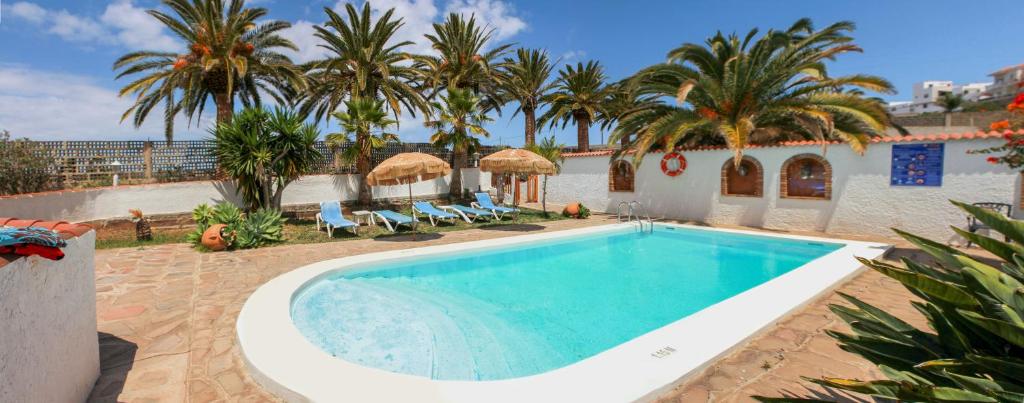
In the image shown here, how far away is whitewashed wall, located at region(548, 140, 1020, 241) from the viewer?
997cm

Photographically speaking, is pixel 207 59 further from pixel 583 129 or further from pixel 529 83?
pixel 583 129

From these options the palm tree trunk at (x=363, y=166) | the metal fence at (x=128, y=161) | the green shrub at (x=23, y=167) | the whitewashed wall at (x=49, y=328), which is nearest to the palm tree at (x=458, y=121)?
the palm tree trunk at (x=363, y=166)

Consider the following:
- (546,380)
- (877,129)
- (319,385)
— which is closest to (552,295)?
(546,380)

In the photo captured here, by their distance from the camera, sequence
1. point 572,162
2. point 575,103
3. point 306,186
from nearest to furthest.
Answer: point 306,186
point 572,162
point 575,103

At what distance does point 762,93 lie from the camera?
44.2 feet

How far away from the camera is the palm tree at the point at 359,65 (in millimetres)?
16234

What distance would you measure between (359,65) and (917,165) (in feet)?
56.9

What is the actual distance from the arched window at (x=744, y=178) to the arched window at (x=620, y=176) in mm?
3378

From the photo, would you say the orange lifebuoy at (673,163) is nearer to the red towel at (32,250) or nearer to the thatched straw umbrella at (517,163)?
the thatched straw umbrella at (517,163)

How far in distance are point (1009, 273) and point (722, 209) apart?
42.5ft

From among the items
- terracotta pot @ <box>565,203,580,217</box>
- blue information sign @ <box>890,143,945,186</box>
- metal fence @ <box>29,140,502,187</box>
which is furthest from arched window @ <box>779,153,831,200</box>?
metal fence @ <box>29,140,502,187</box>

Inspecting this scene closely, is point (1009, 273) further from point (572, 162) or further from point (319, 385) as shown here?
point (572, 162)

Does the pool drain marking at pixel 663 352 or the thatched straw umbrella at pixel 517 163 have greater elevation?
the thatched straw umbrella at pixel 517 163

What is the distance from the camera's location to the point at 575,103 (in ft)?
73.3
